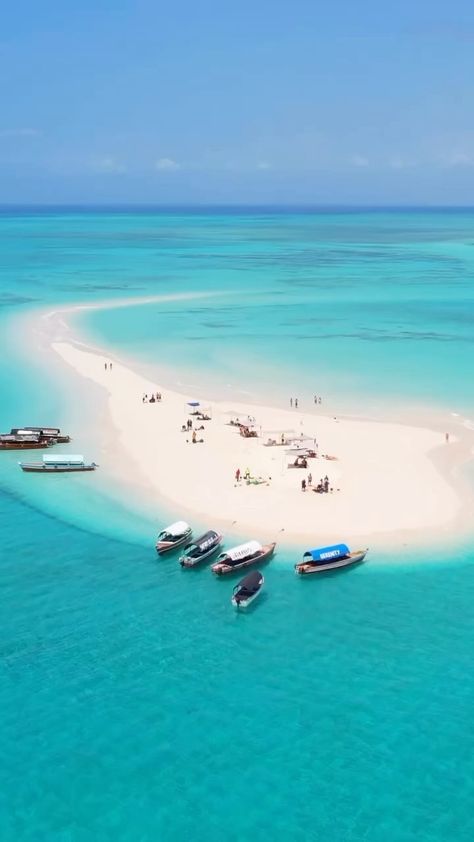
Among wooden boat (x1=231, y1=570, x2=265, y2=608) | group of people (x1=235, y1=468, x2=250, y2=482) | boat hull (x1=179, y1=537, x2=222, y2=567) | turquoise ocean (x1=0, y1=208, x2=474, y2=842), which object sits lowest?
turquoise ocean (x1=0, y1=208, x2=474, y2=842)

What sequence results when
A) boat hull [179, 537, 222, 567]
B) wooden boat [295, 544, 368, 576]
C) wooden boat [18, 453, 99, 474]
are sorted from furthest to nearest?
1. wooden boat [18, 453, 99, 474]
2. boat hull [179, 537, 222, 567]
3. wooden boat [295, 544, 368, 576]

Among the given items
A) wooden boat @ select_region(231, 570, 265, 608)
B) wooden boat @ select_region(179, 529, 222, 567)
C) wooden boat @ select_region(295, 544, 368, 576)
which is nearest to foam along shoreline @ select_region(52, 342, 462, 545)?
wooden boat @ select_region(179, 529, 222, 567)

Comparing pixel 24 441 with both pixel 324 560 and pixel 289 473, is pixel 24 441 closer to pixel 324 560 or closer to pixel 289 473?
pixel 289 473

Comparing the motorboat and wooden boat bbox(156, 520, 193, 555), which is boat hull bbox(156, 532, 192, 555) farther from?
the motorboat

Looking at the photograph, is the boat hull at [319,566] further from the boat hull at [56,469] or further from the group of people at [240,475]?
the boat hull at [56,469]

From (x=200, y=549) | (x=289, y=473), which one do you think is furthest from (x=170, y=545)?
(x=289, y=473)

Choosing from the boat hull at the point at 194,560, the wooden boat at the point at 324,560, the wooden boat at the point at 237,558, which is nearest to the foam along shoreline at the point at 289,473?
the wooden boat at the point at 324,560

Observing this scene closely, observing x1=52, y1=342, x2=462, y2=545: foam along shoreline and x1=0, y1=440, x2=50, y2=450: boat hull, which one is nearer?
x1=52, y1=342, x2=462, y2=545: foam along shoreline
